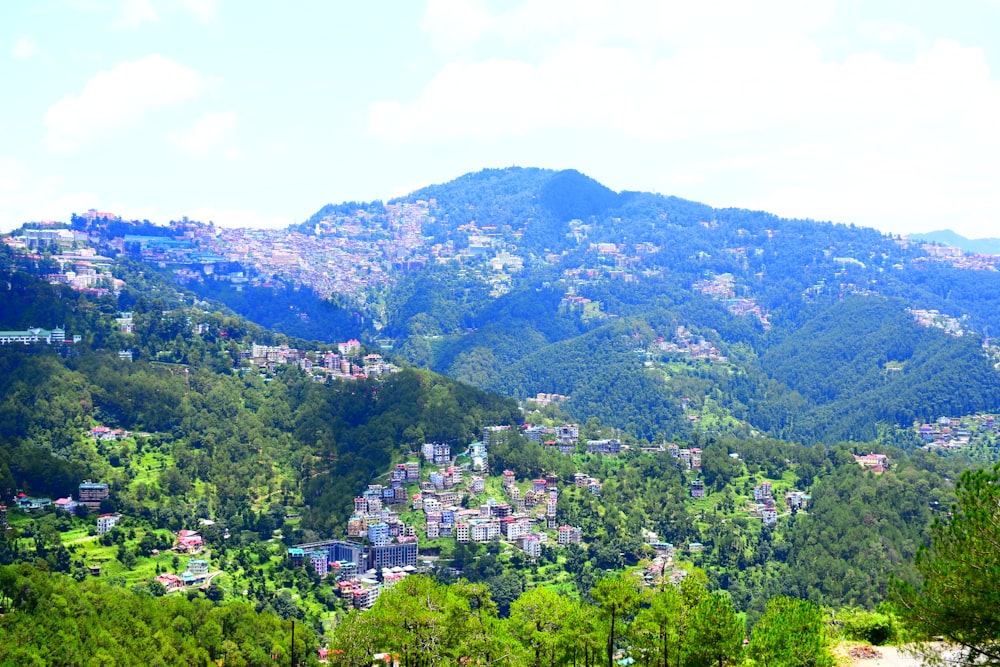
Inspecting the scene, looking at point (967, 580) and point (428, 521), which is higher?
point (967, 580)

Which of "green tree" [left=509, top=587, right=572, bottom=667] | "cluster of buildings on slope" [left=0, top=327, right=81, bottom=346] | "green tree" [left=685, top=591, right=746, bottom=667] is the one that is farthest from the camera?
"cluster of buildings on slope" [left=0, top=327, right=81, bottom=346]

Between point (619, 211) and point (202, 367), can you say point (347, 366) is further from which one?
point (619, 211)

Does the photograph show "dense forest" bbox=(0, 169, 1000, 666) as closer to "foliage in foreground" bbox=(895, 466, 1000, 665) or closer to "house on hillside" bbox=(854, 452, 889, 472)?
"foliage in foreground" bbox=(895, 466, 1000, 665)

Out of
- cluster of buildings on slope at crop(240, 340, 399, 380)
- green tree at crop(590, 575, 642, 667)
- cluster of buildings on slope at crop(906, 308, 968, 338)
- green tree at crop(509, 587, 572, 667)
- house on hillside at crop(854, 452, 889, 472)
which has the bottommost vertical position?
house on hillside at crop(854, 452, 889, 472)

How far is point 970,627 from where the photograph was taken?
13.4 metres

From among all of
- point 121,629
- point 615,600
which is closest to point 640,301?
point 121,629

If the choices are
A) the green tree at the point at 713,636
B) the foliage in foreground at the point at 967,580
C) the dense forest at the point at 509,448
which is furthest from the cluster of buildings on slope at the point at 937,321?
the foliage in foreground at the point at 967,580

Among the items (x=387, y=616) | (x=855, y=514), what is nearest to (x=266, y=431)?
(x=855, y=514)

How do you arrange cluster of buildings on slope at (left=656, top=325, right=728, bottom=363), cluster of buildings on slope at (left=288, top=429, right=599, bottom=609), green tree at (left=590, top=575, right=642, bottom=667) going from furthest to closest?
cluster of buildings on slope at (left=656, top=325, right=728, bottom=363), cluster of buildings on slope at (left=288, top=429, right=599, bottom=609), green tree at (left=590, top=575, right=642, bottom=667)

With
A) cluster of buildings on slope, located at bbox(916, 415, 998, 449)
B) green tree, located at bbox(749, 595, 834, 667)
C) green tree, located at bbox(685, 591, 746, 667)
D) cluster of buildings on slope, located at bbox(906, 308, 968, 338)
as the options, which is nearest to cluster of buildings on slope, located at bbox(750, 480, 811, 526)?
cluster of buildings on slope, located at bbox(916, 415, 998, 449)

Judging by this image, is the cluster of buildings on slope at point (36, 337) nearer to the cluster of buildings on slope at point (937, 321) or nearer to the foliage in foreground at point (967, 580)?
the foliage in foreground at point (967, 580)

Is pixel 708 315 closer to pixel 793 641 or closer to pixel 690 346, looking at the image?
pixel 690 346

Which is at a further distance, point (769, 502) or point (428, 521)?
point (769, 502)

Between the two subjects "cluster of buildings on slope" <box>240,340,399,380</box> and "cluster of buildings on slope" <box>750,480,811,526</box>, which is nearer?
"cluster of buildings on slope" <box>750,480,811,526</box>
